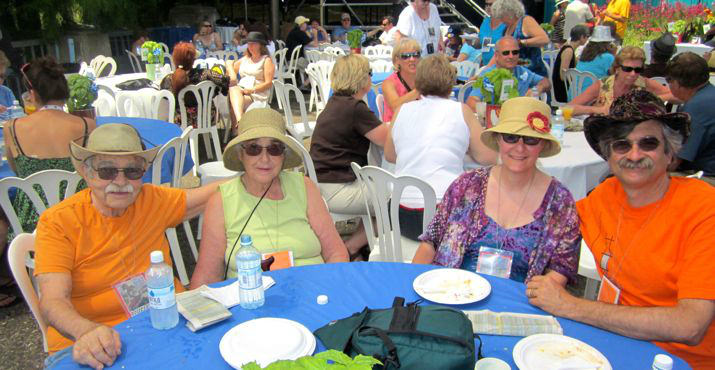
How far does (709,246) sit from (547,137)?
737mm

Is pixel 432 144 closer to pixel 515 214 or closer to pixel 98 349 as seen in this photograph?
pixel 515 214

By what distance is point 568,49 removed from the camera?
21.9ft

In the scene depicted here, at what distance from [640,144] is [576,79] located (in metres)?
4.98

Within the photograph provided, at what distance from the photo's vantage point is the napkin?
1.78 meters

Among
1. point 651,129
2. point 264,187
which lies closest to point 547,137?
point 651,129

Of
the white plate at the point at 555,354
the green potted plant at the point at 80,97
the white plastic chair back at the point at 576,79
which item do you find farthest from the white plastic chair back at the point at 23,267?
the white plastic chair back at the point at 576,79

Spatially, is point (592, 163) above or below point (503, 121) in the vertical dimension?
below

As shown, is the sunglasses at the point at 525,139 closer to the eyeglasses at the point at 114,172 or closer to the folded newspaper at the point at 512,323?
the folded newspaper at the point at 512,323

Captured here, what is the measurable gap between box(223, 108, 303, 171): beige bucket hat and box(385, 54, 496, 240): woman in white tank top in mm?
917

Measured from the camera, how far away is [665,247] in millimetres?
1849

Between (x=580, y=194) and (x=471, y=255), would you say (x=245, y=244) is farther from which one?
(x=580, y=194)

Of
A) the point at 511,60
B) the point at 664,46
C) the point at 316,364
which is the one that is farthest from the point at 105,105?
the point at 664,46

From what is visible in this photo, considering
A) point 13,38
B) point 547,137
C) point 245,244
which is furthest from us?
point 13,38

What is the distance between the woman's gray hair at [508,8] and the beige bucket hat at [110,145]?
455 cm
